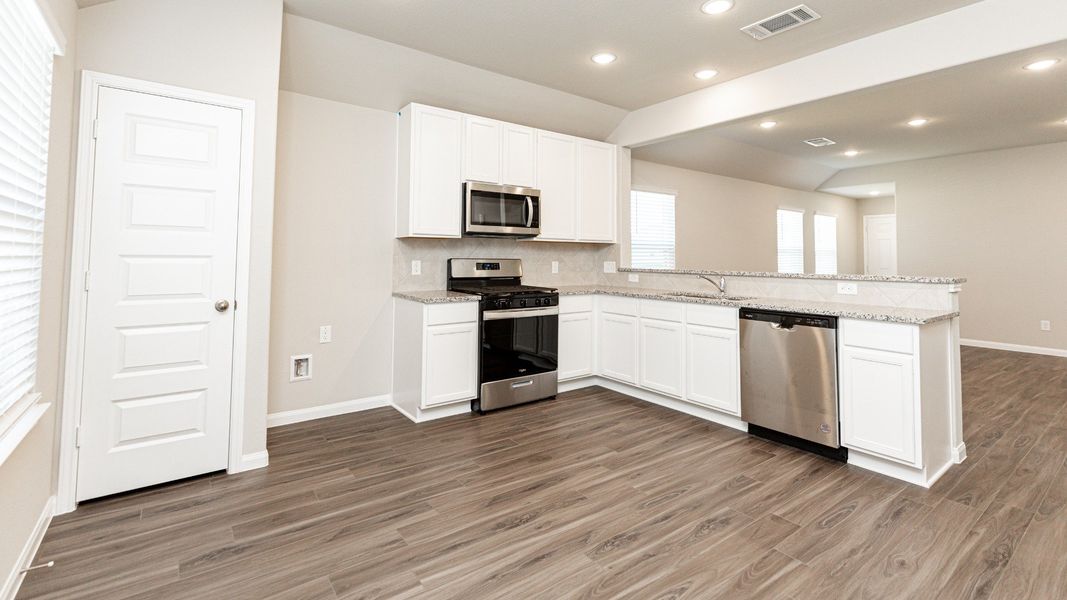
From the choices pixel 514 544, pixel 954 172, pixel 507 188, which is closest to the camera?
pixel 514 544

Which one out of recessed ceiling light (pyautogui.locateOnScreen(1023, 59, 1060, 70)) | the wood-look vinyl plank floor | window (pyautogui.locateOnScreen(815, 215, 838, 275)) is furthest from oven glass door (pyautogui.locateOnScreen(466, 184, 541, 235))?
window (pyautogui.locateOnScreen(815, 215, 838, 275))

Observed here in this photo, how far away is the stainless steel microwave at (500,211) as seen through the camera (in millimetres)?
3920

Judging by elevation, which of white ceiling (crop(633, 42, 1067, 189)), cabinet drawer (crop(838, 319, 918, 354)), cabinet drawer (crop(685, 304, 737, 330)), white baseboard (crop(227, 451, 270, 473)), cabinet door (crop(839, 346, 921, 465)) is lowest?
white baseboard (crop(227, 451, 270, 473))

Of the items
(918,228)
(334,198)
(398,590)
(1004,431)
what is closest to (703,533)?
(398,590)

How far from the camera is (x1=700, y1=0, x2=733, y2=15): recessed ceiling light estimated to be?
9.11ft

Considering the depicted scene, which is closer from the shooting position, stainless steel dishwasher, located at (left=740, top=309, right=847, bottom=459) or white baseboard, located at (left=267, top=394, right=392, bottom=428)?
stainless steel dishwasher, located at (left=740, top=309, right=847, bottom=459)

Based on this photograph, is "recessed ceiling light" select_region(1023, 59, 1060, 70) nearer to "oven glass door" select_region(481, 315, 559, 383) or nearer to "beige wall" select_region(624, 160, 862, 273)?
"beige wall" select_region(624, 160, 862, 273)

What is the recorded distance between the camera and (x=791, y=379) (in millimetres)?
3016

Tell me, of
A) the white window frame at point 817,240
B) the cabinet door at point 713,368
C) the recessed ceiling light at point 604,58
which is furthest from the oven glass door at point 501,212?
the white window frame at point 817,240

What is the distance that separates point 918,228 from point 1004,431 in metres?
4.94

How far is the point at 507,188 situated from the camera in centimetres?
411

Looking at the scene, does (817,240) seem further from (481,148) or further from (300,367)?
(300,367)

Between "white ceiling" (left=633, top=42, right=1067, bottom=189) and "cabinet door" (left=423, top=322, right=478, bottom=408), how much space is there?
2.72m

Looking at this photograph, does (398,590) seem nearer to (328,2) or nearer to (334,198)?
(334,198)
